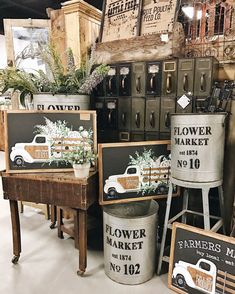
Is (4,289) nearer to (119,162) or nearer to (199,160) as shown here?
(119,162)

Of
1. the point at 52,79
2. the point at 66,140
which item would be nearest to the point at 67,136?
the point at 66,140

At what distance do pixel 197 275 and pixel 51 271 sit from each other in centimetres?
105

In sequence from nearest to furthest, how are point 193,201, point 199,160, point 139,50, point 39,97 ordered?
1. point 199,160
2. point 39,97
3. point 193,201
4. point 139,50

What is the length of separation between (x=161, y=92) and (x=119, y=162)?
0.72 m

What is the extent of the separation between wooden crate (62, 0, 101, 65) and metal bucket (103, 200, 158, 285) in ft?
5.38

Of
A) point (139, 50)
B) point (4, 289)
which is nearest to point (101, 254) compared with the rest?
point (4, 289)

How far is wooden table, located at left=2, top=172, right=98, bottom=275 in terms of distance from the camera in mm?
1774

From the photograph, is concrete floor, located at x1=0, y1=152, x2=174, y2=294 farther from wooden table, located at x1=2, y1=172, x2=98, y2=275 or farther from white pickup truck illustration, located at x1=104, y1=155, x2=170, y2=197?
white pickup truck illustration, located at x1=104, y1=155, x2=170, y2=197

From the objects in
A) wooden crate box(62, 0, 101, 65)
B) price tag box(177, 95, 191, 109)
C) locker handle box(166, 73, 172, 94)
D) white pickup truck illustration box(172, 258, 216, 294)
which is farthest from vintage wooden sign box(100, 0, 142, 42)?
white pickup truck illustration box(172, 258, 216, 294)

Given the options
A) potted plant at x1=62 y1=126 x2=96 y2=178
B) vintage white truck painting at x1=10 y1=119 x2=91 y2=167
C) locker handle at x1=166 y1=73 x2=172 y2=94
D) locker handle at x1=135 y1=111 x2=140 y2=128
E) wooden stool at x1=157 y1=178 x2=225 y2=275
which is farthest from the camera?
locker handle at x1=135 y1=111 x2=140 y2=128

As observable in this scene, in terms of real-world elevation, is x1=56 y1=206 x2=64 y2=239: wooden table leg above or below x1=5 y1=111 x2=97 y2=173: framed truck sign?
below

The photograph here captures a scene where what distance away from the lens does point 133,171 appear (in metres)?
1.91

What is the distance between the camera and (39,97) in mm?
2041

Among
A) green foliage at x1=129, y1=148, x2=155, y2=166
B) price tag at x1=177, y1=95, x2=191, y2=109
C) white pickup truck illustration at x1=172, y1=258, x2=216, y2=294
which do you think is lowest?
white pickup truck illustration at x1=172, y1=258, x2=216, y2=294
